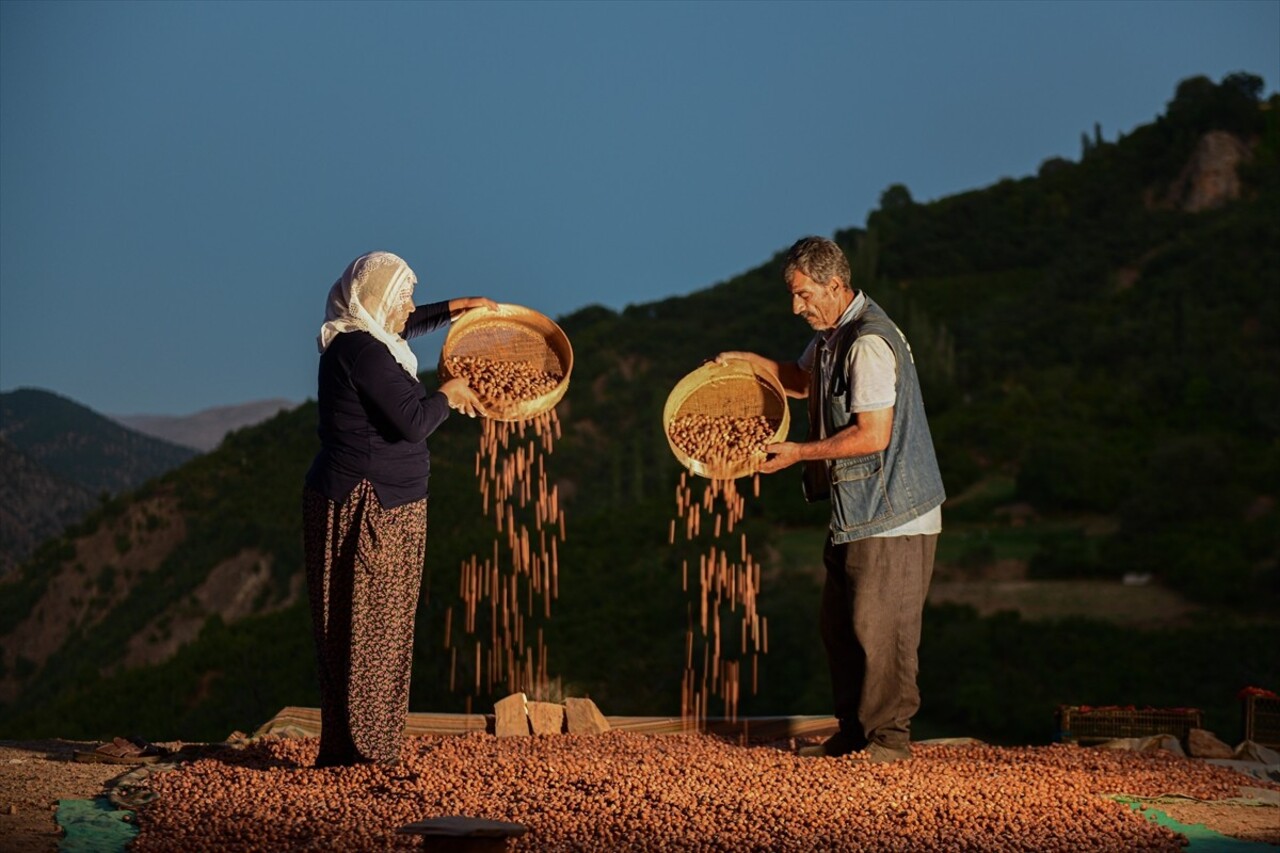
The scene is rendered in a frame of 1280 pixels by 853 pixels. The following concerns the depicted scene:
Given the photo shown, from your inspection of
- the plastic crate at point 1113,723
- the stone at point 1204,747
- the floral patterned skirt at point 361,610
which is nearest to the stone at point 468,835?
the floral patterned skirt at point 361,610

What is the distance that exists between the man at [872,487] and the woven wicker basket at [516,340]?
3.37 ft

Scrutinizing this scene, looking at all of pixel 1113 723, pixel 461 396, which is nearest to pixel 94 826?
pixel 461 396

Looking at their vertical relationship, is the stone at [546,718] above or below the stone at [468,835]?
above

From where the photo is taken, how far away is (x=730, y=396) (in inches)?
215

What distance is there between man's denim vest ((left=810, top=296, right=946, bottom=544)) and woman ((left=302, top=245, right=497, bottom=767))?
1.35 metres

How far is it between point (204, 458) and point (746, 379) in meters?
18.4

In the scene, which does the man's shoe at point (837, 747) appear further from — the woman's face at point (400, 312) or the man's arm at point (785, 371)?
the woman's face at point (400, 312)

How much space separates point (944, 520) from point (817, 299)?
14.8 meters

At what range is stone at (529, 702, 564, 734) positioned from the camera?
5609 mm

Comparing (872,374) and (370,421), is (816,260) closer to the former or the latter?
(872,374)

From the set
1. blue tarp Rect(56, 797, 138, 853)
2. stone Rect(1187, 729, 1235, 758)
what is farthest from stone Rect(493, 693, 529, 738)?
stone Rect(1187, 729, 1235, 758)

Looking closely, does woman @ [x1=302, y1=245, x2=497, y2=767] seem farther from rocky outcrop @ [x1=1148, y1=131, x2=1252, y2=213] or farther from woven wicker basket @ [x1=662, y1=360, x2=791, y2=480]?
rocky outcrop @ [x1=1148, y1=131, x2=1252, y2=213]

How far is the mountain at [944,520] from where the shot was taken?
49.8 ft

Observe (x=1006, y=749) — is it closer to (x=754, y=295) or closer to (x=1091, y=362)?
(x=1091, y=362)
